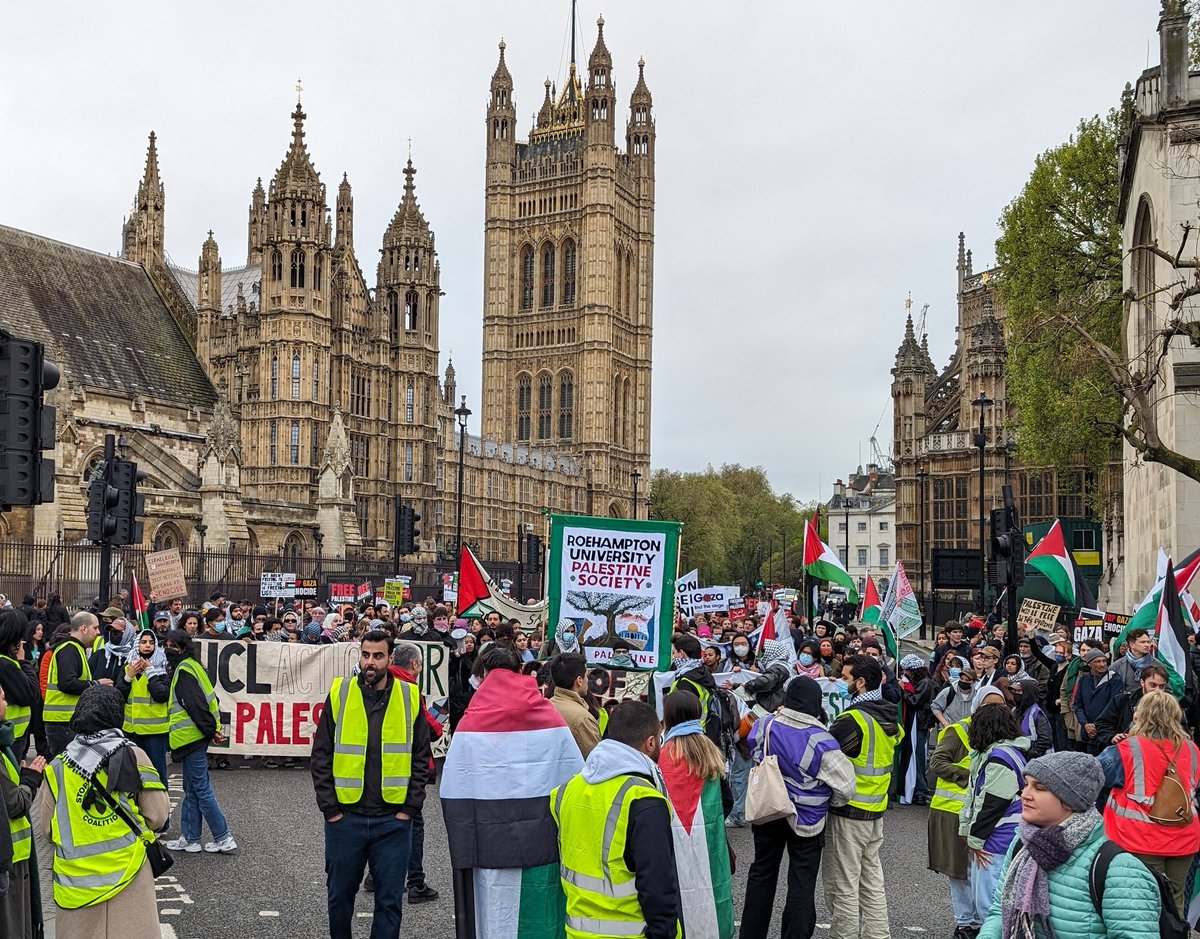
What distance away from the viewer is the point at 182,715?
10.2 meters

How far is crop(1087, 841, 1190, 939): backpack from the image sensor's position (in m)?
3.95

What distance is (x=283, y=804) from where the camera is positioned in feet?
→ 40.3

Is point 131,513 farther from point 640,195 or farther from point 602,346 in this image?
point 640,195

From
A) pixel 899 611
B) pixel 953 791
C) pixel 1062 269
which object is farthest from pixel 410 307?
pixel 953 791

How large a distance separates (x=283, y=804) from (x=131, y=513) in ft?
23.5

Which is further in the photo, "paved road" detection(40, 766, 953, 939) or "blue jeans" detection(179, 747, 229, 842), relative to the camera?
"blue jeans" detection(179, 747, 229, 842)

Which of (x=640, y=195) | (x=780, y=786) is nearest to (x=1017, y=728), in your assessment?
(x=780, y=786)

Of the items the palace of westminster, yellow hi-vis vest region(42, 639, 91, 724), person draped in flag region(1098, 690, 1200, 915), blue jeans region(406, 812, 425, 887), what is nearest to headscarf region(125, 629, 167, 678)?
yellow hi-vis vest region(42, 639, 91, 724)

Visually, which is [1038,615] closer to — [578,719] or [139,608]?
[139,608]

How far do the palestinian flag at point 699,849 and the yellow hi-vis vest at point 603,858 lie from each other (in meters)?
0.38

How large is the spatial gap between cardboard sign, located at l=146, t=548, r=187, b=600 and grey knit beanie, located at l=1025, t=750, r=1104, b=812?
640 inches

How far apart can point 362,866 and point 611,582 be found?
3.85 m

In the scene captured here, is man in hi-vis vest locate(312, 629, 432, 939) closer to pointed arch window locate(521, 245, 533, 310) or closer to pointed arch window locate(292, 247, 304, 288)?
pointed arch window locate(292, 247, 304, 288)

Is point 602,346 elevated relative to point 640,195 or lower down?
lower down
